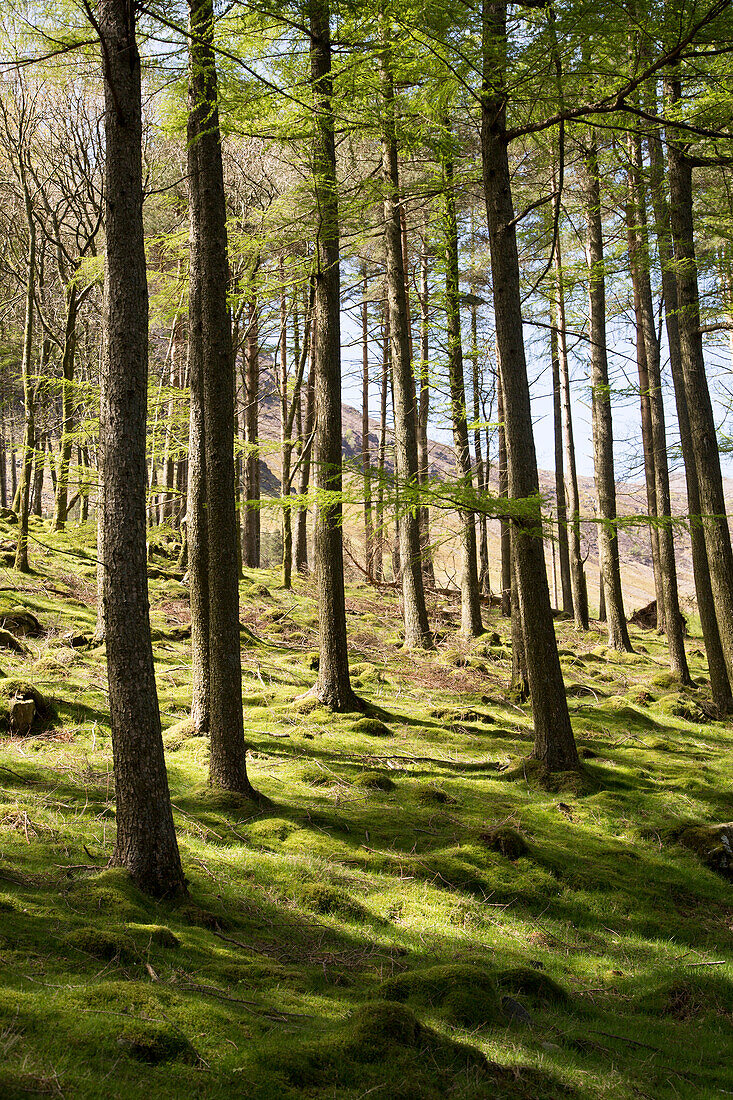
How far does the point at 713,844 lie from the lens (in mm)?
7207

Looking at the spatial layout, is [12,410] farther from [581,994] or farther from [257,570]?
[581,994]

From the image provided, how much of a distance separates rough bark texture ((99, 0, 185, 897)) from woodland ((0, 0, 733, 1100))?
0.02 metres

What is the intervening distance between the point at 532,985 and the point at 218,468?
5013 millimetres

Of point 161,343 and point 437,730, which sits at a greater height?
point 161,343

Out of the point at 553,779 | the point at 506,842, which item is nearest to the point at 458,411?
the point at 553,779

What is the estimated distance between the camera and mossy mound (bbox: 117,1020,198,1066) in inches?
114

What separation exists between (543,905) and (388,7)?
8.51 m

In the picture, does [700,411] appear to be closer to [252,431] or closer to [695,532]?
[695,532]

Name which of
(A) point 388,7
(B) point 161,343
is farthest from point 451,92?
(B) point 161,343

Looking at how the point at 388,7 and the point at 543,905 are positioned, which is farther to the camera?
the point at 388,7

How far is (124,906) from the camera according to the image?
14.2 feet

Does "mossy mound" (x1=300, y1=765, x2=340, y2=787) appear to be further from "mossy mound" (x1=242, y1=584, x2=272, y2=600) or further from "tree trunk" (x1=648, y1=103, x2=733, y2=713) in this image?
"mossy mound" (x1=242, y1=584, x2=272, y2=600)

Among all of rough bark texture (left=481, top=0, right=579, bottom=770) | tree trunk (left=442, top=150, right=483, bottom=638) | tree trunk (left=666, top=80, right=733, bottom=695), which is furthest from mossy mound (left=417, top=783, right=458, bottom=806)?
tree trunk (left=442, top=150, right=483, bottom=638)

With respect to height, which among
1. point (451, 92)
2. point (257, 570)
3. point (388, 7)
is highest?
point (388, 7)
